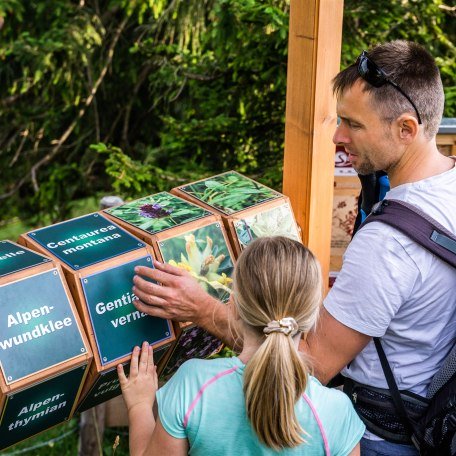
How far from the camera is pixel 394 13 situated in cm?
440

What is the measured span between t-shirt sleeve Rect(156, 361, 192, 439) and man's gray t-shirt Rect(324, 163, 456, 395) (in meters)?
0.42

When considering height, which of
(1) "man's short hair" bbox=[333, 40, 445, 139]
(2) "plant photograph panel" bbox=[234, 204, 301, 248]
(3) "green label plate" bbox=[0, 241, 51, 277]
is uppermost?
(1) "man's short hair" bbox=[333, 40, 445, 139]

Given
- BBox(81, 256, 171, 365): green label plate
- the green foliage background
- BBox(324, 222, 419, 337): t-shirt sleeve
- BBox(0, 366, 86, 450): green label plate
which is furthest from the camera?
the green foliage background

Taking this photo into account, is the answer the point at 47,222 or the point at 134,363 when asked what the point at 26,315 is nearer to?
the point at 134,363

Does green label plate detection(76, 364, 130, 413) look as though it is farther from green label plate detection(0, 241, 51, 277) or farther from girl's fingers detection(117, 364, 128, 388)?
green label plate detection(0, 241, 51, 277)

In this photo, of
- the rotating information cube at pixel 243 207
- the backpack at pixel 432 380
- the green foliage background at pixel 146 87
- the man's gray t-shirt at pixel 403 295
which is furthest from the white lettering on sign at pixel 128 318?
the green foliage background at pixel 146 87

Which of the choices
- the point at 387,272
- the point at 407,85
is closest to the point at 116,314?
the point at 387,272

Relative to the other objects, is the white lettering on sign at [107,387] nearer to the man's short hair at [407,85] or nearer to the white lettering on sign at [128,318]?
the white lettering on sign at [128,318]

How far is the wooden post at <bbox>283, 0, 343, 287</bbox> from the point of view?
2309mm

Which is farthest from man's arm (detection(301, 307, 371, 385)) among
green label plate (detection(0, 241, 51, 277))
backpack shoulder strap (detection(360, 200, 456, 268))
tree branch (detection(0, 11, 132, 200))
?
tree branch (detection(0, 11, 132, 200))

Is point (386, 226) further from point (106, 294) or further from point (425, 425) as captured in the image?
point (106, 294)

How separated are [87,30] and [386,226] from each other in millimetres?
4519

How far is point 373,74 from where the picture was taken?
70.8 inches

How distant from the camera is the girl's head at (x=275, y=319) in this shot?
142 centimetres
